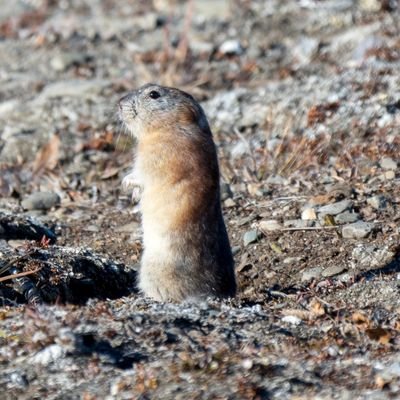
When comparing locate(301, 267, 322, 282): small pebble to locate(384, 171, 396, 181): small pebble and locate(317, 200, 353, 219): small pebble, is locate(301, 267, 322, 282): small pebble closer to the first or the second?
locate(317, 200, 353, 219): small pebble

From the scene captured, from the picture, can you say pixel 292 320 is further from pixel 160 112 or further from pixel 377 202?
pixel 377 202

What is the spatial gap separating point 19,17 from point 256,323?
10.7 metres

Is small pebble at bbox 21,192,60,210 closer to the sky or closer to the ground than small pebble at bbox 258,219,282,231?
closer to the sky

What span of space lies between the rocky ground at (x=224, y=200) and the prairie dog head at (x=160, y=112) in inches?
40.2

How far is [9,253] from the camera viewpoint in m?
7.12

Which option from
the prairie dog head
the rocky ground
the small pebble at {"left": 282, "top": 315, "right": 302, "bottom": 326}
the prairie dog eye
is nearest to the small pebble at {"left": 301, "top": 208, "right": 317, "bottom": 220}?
the rocky ground

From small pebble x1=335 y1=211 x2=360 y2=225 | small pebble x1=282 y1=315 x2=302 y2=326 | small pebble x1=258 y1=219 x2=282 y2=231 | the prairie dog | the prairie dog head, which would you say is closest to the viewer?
small pebble x1=282 y1=315 x2=302 y2=326

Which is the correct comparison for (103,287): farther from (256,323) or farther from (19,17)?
(19,17)

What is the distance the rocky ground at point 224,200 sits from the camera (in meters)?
5.15

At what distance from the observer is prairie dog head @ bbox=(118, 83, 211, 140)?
7477 millimetres

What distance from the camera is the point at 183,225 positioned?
22.3 feet

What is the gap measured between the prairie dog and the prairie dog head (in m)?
0.25

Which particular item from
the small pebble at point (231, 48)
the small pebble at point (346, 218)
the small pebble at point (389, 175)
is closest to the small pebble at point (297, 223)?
the small pebble at point (346, 218)

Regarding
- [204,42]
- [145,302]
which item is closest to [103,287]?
[145,302]
